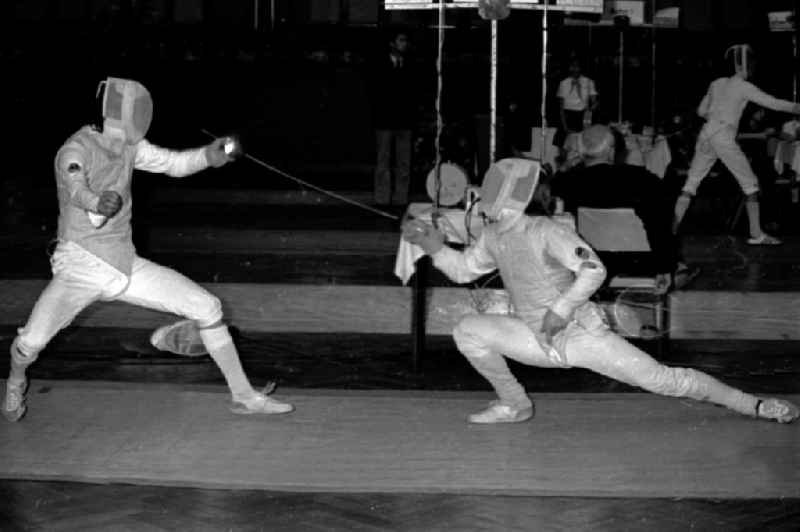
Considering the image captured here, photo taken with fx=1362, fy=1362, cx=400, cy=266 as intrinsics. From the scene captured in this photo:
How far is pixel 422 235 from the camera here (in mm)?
5395

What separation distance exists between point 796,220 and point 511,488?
782 cm

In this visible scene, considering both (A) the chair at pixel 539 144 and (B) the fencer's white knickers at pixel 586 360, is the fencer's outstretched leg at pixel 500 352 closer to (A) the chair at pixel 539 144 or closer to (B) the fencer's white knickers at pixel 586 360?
(B) the fencer's white knickers at pixel 586 360

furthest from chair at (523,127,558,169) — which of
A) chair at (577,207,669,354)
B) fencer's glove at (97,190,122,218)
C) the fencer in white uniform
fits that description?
fencer's glove at (97,190,122,218)

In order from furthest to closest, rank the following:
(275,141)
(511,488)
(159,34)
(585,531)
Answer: (159,34), (275,141), (511,488), (585,531)

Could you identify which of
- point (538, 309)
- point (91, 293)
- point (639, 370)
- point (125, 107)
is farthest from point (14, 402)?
point (639, 370)

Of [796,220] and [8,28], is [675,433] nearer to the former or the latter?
[796,220]

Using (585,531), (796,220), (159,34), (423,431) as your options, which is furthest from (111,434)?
Result: (159,34)

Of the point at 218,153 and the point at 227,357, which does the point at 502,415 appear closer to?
the point at 227,357

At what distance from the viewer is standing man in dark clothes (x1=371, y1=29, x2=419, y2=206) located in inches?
428

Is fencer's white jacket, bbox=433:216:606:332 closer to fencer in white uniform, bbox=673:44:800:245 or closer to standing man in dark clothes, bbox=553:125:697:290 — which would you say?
standing man in dark clothes, bbox=553:125:697:290

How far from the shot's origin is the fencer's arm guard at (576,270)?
198 inches

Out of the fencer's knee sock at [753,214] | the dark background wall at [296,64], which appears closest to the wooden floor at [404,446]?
the fencer's knee sock at [753,214]

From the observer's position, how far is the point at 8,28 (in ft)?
56.5

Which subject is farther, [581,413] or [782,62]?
[782,62]
